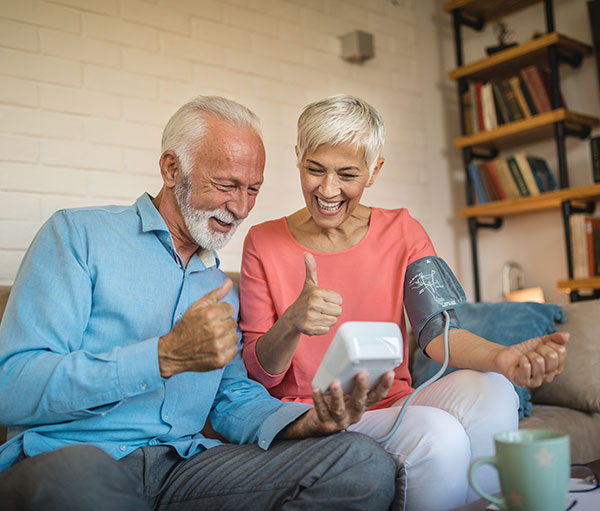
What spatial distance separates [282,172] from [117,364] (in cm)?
176

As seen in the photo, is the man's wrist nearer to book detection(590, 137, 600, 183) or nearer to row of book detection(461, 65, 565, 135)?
book detection(590, 137, 600, 183)

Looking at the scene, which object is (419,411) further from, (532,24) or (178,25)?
(532,24)

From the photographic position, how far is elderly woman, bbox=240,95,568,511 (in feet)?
3.78

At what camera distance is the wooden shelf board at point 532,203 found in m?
2.84

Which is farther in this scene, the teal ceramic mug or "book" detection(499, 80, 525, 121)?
"book" detection(499, 80, 525, 121)

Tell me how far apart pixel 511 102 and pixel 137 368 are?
2691 millimetres

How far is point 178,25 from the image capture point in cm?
243

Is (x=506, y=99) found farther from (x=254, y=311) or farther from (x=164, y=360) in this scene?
(x=164, y=360)

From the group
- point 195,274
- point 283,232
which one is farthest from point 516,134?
point 195,274

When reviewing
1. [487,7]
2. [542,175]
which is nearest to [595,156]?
[542,175]

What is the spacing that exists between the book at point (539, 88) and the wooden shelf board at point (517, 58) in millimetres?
98

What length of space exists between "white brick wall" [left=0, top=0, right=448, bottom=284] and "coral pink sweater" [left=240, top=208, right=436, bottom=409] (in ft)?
2.79

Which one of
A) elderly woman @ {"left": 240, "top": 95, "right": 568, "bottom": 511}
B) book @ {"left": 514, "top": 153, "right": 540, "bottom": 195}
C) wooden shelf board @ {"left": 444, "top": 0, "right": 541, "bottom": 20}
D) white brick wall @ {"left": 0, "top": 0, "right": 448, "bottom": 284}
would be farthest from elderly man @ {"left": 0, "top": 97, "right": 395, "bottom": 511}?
wooden shelf board @ {"left": 444, "top": 0, "right": 541, "bottom": 20}

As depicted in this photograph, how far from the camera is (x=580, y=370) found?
1.89 m
